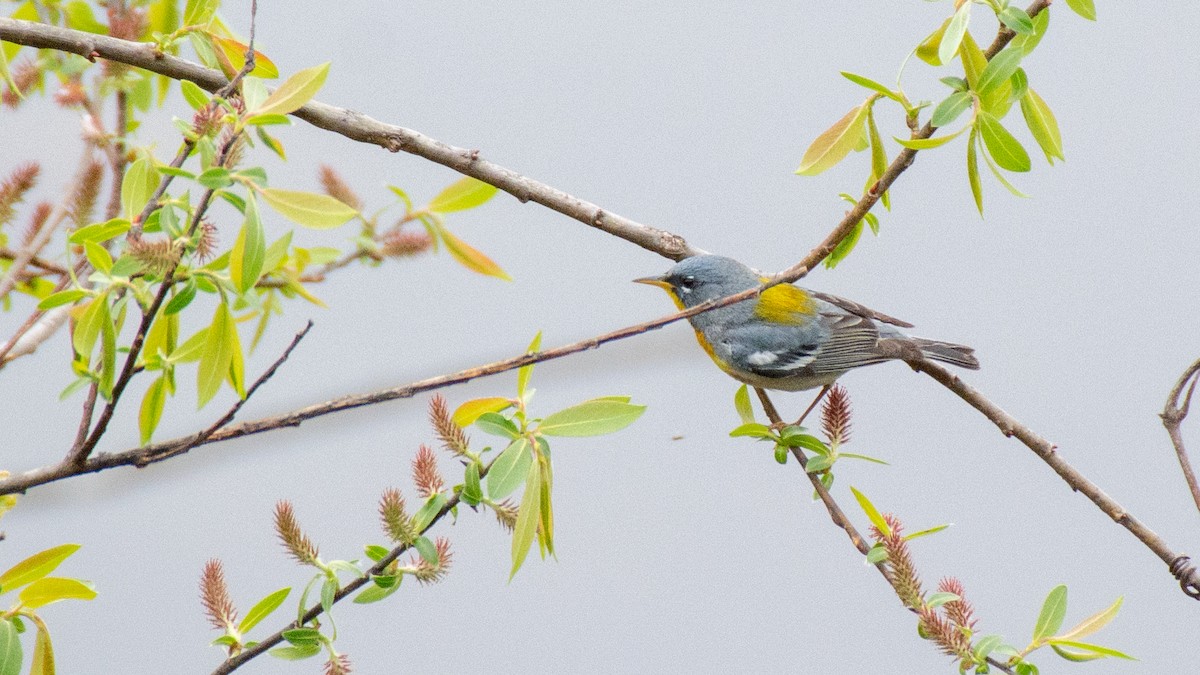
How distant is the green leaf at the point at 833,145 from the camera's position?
1240 mm

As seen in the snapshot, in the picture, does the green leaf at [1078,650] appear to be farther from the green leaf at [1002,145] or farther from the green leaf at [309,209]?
the green leaf at [309,209]

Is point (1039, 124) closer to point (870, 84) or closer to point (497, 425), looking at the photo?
point (870, 84)

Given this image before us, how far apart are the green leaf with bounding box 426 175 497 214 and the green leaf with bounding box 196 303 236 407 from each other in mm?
438

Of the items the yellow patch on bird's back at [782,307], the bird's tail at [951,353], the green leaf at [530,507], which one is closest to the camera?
the green leaf at [530,507]

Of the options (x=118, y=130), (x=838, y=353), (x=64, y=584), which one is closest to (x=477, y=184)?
(x=118, y=130)

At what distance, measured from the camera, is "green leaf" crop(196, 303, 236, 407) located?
1.06m

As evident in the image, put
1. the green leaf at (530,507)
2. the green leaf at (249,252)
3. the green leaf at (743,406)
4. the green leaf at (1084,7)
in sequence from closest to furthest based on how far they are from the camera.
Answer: the green leaf at (249,252) < the green leaf at (530,507) < the green leaf at (1084,7) < the green leaf at (743,406)

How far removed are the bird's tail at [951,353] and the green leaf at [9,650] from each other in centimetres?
151

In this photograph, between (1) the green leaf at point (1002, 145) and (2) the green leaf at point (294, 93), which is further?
(1) the green leaf at point (1002, 145)

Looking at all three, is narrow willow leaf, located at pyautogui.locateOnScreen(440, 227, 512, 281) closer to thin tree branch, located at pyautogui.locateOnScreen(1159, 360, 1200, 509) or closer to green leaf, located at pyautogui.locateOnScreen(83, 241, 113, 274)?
green leaf, located at pyautogui.locateOnScreen(83, 241, 113, 274)

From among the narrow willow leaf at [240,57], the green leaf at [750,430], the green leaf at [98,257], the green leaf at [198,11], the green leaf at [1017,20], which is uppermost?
the green leaf at [198,11]

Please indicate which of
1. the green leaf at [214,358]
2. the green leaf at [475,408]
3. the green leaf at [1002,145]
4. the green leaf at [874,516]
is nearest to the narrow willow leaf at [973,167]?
the green leaf at [1002,145]

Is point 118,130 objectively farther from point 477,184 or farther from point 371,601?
point 371,601

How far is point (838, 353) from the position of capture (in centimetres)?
212
